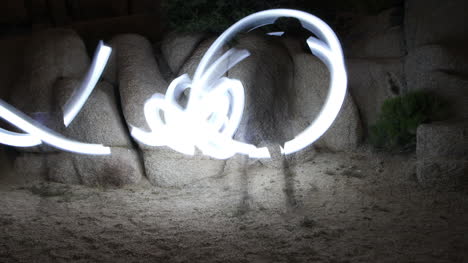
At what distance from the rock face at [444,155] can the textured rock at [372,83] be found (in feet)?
4.97

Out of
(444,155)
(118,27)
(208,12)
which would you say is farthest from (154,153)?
(444,155)

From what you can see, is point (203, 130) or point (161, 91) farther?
point (161, 91)

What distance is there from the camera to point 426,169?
18.1 ft

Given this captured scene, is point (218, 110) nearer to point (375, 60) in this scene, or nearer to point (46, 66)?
point (375, 60)

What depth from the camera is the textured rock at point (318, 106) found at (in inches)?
276

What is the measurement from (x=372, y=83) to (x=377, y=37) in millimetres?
972

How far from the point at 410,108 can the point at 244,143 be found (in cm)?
236

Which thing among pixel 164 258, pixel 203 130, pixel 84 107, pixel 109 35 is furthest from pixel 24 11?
pixel 164 258

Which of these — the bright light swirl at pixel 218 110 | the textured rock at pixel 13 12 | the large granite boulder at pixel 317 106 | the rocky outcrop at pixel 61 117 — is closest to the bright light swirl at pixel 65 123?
the rocky outcrop at pixel 61 117

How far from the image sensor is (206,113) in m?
6.19

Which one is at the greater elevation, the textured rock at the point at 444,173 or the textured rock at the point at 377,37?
the textured rock at the point at 377,37

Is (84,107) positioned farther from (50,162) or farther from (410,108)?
(410,108)

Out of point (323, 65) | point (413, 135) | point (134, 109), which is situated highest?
point (323, 65)

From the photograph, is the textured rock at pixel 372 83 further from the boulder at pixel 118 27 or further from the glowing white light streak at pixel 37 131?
the glowing white light streak at pixel 37 131
